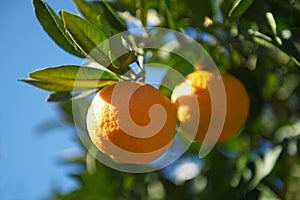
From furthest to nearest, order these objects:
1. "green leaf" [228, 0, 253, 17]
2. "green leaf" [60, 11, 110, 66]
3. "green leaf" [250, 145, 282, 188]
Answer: "green leaf" [250, 145, 282, 188]
"green leaf" [228, 0, 253, 17]
"green leaf" [60, 11, 110, 66]

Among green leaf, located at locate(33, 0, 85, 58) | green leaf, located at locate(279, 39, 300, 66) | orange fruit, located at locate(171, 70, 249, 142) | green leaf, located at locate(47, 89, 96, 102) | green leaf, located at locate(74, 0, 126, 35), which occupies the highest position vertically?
green leaf, located at locate(33, 0, 85, 58)

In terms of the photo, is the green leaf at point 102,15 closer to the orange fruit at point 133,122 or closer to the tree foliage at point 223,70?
the tree foliage at point 223,70

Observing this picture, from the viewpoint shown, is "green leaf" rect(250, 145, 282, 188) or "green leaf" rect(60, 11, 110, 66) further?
"green leaf" rect(250, 145, 282, 188)

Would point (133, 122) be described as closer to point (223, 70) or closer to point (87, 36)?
point (87, 36)

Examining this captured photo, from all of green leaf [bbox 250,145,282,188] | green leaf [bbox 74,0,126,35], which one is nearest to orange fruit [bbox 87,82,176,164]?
green leaf [bbox 74,0,126,35]

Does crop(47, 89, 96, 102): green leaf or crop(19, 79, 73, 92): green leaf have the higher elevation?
crop(19, 79, 73, 92): green leaf

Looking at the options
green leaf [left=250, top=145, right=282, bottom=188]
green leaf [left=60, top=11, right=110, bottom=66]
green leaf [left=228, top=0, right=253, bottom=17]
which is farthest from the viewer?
green leaf [left=250, top=145, right=282, bottom=188]

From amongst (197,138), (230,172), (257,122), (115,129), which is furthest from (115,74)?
(257,122)

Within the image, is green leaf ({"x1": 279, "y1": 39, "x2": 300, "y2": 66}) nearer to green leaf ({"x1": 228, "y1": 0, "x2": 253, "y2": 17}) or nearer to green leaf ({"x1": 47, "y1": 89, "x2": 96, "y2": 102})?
green leaf ({"x1": 228, "y1": 0, "x2": 253, "y2": 17})
